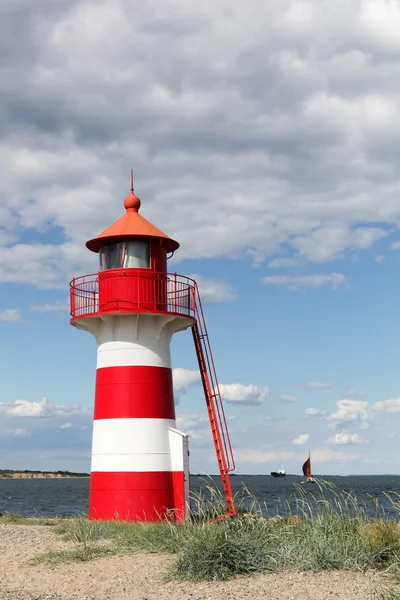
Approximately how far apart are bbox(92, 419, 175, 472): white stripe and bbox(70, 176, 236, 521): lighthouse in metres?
0.02

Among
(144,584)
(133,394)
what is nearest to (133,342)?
(133,394)

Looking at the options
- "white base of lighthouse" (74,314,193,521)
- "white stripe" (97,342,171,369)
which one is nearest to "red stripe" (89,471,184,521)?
"white base of lighthouse" (74,314,193,521)

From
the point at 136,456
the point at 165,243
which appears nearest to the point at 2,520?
the point at 136,456

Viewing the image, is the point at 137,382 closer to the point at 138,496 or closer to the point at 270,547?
the point at 138,496

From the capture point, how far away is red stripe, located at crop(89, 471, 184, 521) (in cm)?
1792

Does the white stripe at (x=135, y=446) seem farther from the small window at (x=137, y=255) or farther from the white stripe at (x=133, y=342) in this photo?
the small window at (x=137, y=255)

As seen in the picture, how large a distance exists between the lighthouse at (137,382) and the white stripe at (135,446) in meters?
0.02

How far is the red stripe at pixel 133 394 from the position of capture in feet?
60.0

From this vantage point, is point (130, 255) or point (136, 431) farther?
point (130, 255)

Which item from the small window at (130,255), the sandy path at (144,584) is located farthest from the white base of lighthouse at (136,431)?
the sandy path at (144,584)

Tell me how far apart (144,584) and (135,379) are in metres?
7.50

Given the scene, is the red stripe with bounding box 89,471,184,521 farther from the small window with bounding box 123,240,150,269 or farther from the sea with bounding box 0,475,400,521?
the small window with bounding box 123,240,150,269

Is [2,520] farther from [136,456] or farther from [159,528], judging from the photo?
[159,528]

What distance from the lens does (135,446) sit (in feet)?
59.6
